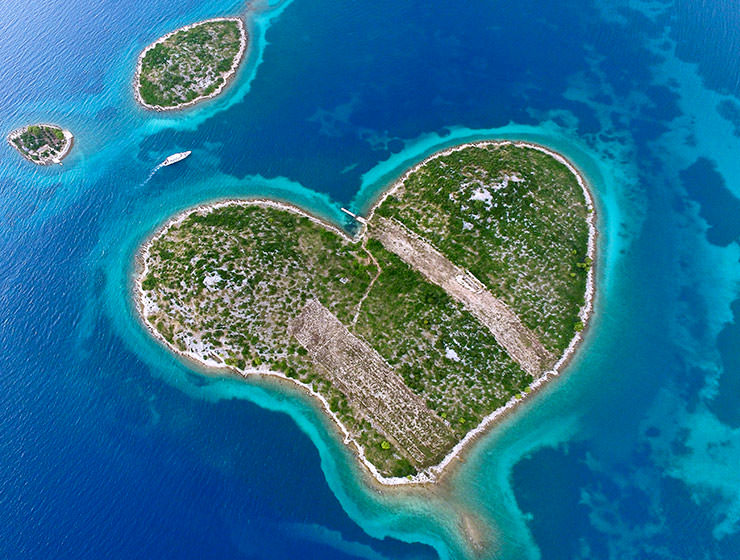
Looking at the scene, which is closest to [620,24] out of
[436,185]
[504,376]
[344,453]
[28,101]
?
[436,185]

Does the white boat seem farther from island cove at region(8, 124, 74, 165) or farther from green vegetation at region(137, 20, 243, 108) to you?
island cove at region(8, 124, 74, 165)

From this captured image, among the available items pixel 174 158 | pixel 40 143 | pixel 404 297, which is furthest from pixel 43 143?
pixel 404 297

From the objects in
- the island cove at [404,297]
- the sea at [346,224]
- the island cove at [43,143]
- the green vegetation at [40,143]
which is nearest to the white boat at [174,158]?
the sea at [346,224]

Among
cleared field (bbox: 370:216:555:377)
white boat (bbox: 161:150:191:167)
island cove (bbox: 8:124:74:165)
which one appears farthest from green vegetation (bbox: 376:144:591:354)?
island cove (bbox: 8:124:74:165)

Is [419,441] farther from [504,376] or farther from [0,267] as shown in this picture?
[0,267]

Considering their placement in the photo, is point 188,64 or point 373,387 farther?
point 188,64

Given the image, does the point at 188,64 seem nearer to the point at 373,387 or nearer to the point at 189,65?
the point at 189,65
